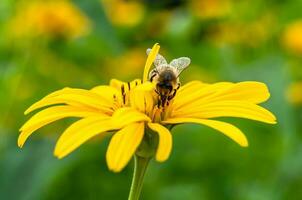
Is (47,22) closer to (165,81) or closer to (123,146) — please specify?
(165,81)

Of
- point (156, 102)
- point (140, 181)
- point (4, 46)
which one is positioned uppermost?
point (4, 46)

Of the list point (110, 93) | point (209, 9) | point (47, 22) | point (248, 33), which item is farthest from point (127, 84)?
point (209, 9)

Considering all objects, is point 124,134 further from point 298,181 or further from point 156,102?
point 298,181

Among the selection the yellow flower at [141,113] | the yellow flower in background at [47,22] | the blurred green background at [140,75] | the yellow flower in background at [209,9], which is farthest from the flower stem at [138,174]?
the yellow flower in background at [209,9]

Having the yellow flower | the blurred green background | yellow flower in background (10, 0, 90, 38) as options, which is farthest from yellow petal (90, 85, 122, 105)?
yellow flower in background (10, 0, 90, 38)

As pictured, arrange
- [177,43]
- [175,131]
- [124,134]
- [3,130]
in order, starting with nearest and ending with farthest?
[124,134], [3,130], [175,131], [177,43]

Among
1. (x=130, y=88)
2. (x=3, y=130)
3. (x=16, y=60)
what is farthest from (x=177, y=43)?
(x=130, y=88)

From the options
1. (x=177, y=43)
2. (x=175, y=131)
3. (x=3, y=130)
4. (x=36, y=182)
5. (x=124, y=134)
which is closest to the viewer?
(x=124, y=134)
